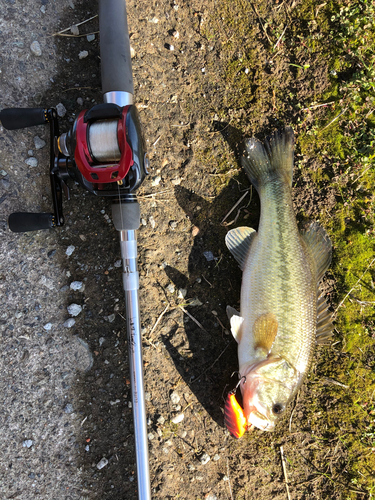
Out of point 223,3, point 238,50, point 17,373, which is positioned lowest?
point 17,373

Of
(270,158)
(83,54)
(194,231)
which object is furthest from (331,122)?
(83,54)

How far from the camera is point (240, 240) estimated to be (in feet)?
9.12

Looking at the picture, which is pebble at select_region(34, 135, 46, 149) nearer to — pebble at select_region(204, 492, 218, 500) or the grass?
the grass

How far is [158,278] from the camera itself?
284 centimetres

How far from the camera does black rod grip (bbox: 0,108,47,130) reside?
2.44 metres

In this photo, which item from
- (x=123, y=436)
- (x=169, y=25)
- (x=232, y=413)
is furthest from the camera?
(x=169, y=25)

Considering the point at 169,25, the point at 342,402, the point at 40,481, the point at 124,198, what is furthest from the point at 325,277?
the point at 40,481

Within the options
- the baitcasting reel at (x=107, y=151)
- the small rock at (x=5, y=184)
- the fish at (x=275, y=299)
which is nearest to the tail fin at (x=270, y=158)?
the fish at (x=275, y=299)

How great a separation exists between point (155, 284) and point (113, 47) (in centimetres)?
180

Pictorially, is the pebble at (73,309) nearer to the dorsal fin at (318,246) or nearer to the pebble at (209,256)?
the pebble at (209,256)

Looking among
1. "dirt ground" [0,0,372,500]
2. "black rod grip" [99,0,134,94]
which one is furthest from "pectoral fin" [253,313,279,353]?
"black rod grip" [99,0,134,94]

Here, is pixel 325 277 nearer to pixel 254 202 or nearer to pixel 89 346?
pixel 254 202

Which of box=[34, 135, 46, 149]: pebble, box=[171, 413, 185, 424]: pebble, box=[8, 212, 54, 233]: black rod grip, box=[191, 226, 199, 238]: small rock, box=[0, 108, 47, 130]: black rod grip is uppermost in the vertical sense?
box=[0, 108, 47, 130]: black rod grip

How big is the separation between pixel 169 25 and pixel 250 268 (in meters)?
2.21
